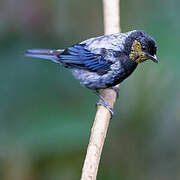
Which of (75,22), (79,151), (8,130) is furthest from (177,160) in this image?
(75,22)

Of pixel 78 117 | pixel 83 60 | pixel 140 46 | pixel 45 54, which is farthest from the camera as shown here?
pixel 78 117

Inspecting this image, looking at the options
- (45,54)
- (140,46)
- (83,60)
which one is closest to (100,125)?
(140,46)

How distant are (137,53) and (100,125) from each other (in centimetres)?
116

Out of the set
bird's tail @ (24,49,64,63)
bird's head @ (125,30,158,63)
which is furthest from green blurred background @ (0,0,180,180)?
bird's head @ (125,30,158,63)

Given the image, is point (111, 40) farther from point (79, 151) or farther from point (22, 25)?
point (22, 25)

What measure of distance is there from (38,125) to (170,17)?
237 centimetres

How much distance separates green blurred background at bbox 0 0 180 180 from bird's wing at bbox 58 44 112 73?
0.62m

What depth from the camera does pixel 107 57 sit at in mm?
4125

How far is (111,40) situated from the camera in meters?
4.07

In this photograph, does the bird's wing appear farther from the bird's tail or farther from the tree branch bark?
the tree branch bark

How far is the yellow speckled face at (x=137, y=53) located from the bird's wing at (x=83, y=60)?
27 cm

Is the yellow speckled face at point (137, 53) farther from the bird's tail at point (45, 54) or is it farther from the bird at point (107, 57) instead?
the bird's tail at point (45, 54)

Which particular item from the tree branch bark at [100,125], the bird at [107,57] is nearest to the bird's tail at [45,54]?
the bird at [107,57]

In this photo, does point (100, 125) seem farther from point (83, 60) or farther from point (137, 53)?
point (83, 60)
